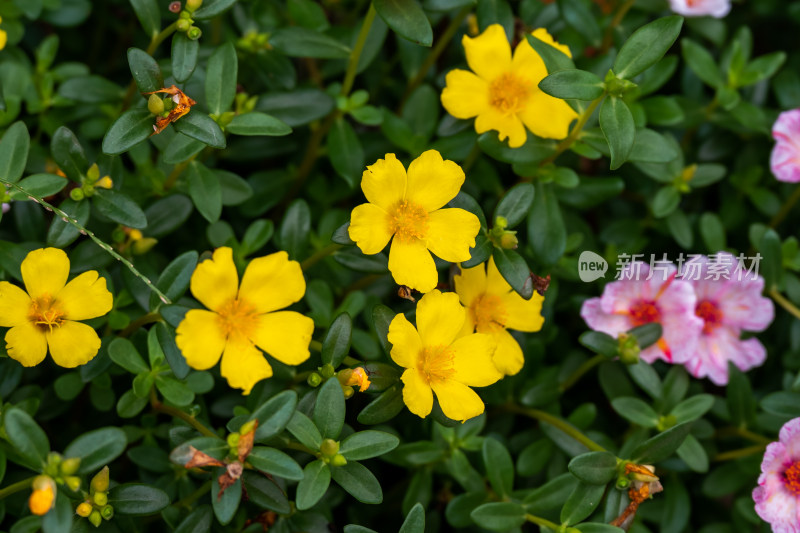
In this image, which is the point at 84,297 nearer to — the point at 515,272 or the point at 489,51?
the point at 515,272

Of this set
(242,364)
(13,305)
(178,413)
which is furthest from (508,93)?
(13,305)

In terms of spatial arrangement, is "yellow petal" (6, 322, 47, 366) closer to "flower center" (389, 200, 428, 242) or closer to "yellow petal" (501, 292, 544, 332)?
"flower center" (389, 200, 428, 242)

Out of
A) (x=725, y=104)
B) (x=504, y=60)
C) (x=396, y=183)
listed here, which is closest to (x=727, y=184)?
(x=725, y=104)

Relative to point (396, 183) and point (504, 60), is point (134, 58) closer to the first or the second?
point (396, 183)

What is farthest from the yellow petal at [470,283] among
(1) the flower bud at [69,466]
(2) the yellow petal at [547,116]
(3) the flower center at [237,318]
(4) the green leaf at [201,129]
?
(1) the flower bud at [69,466]

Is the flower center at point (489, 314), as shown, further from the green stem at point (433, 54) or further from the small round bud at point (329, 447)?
the green stem at point (433, 54)

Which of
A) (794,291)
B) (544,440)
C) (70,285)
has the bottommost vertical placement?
(544,440)
